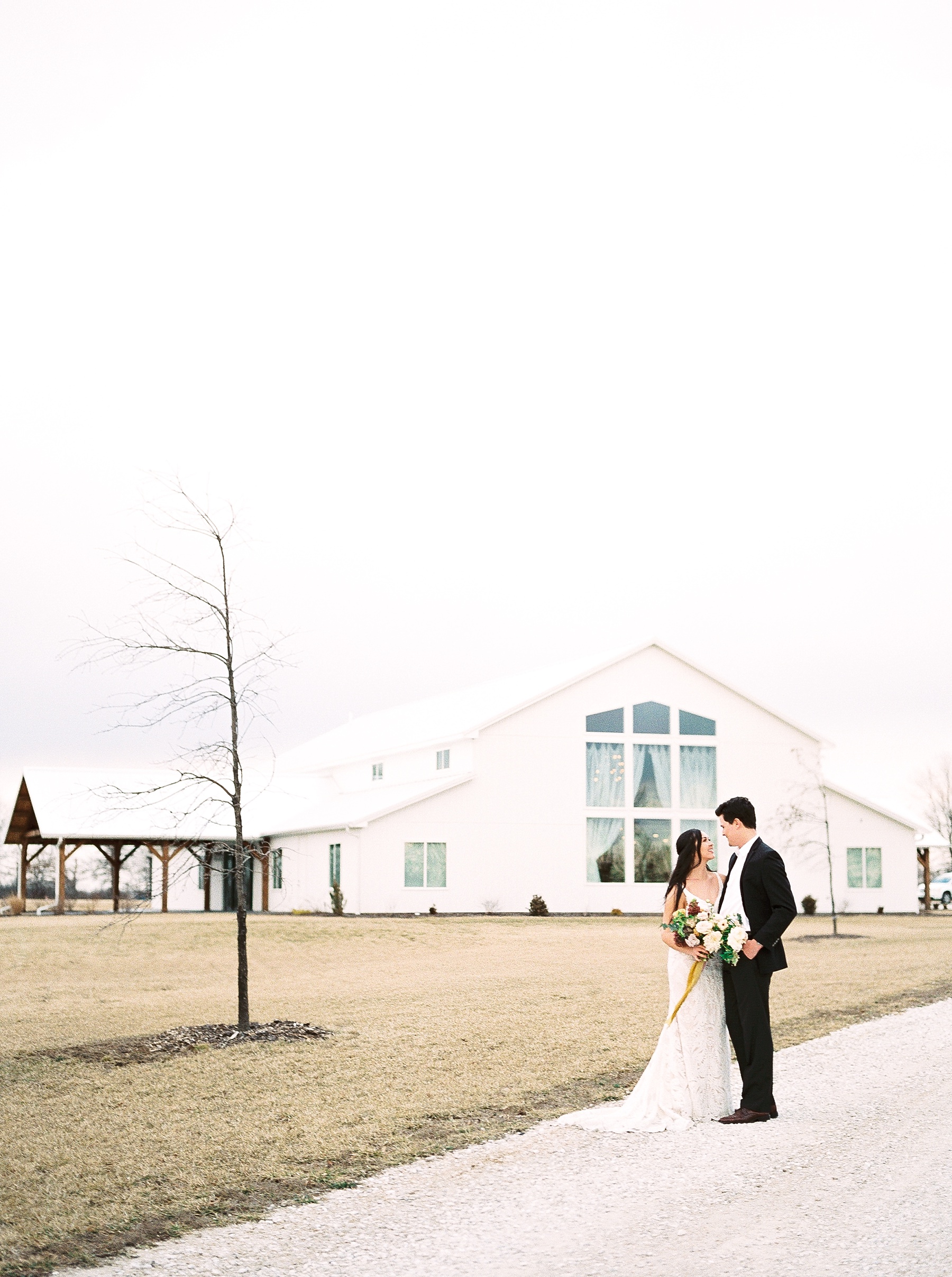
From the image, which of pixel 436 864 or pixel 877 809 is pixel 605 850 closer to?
pixel 436 864

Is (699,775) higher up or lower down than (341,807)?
higher up

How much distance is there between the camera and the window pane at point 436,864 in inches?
1500

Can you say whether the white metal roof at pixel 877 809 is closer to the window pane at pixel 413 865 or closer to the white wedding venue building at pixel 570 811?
the white wedding venue building at pixel 570 811

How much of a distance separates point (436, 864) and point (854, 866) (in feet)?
47.5

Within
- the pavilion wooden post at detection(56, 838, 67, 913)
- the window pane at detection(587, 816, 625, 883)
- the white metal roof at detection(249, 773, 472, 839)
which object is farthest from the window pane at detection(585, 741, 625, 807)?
the pavilion wooden post at detection(56, 838, 67, 913)

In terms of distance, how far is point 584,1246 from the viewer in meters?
5.93

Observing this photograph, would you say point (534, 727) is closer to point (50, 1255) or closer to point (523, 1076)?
point (523, 1076)

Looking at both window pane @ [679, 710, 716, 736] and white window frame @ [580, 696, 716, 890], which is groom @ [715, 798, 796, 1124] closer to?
white window frame @ [580, 696, 716, 890]

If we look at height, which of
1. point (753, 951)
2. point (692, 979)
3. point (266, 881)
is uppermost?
point (753, 951)

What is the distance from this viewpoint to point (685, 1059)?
8.76m

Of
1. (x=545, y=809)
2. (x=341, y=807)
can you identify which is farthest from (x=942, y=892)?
(x=341, y=807)

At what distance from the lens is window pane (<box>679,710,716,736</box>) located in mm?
41344

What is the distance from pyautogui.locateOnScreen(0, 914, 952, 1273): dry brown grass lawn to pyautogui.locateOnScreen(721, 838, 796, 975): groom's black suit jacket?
2.00 metres

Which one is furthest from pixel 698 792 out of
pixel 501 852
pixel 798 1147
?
pixel 798 1147
